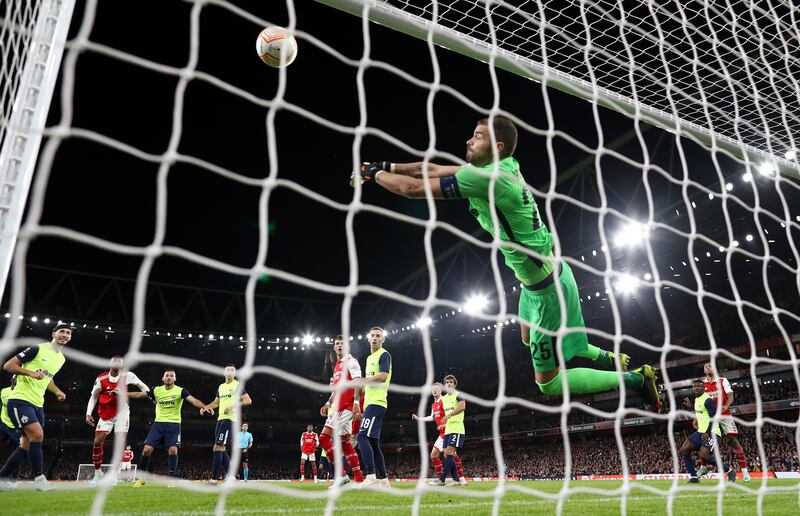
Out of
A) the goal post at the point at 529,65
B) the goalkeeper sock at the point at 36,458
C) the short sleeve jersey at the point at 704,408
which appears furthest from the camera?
the short sleeve jersey at the point at 704,408

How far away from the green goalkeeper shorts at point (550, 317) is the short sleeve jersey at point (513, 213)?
164mm

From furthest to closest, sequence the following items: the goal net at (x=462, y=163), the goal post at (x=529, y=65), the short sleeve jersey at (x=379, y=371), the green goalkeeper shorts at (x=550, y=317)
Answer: the short sleeve jersey at (x=379, y=371) → the green goalkeeper shorts at (x=550, y=317) → the goal post at (x=529, y=65) → the goal net at (x=462, y=163)

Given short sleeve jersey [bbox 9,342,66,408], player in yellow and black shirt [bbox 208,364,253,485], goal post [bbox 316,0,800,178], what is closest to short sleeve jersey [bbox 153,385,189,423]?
player in yellow and black shirt [bbox 208,364,253,485]

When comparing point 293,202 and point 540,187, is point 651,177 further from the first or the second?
point 293,202

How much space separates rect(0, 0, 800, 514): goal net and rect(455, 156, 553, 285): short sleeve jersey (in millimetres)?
124

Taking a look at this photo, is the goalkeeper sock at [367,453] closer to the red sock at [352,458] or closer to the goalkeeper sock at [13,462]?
the red sock at [352,458]

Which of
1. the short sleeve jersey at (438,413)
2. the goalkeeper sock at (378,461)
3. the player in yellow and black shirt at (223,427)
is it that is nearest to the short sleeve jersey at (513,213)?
the goalkeeper sock at (378,461)

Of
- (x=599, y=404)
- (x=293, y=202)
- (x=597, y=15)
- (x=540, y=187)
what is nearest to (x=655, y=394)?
(x=597, y=15)

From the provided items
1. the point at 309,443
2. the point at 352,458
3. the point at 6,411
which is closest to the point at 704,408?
the point at 352,458

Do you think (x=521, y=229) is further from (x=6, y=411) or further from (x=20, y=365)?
(x=6, y=411)

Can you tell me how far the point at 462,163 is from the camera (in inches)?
106

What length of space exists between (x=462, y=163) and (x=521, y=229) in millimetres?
1045

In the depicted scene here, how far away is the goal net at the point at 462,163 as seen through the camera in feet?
7.70

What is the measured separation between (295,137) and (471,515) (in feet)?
44.2
